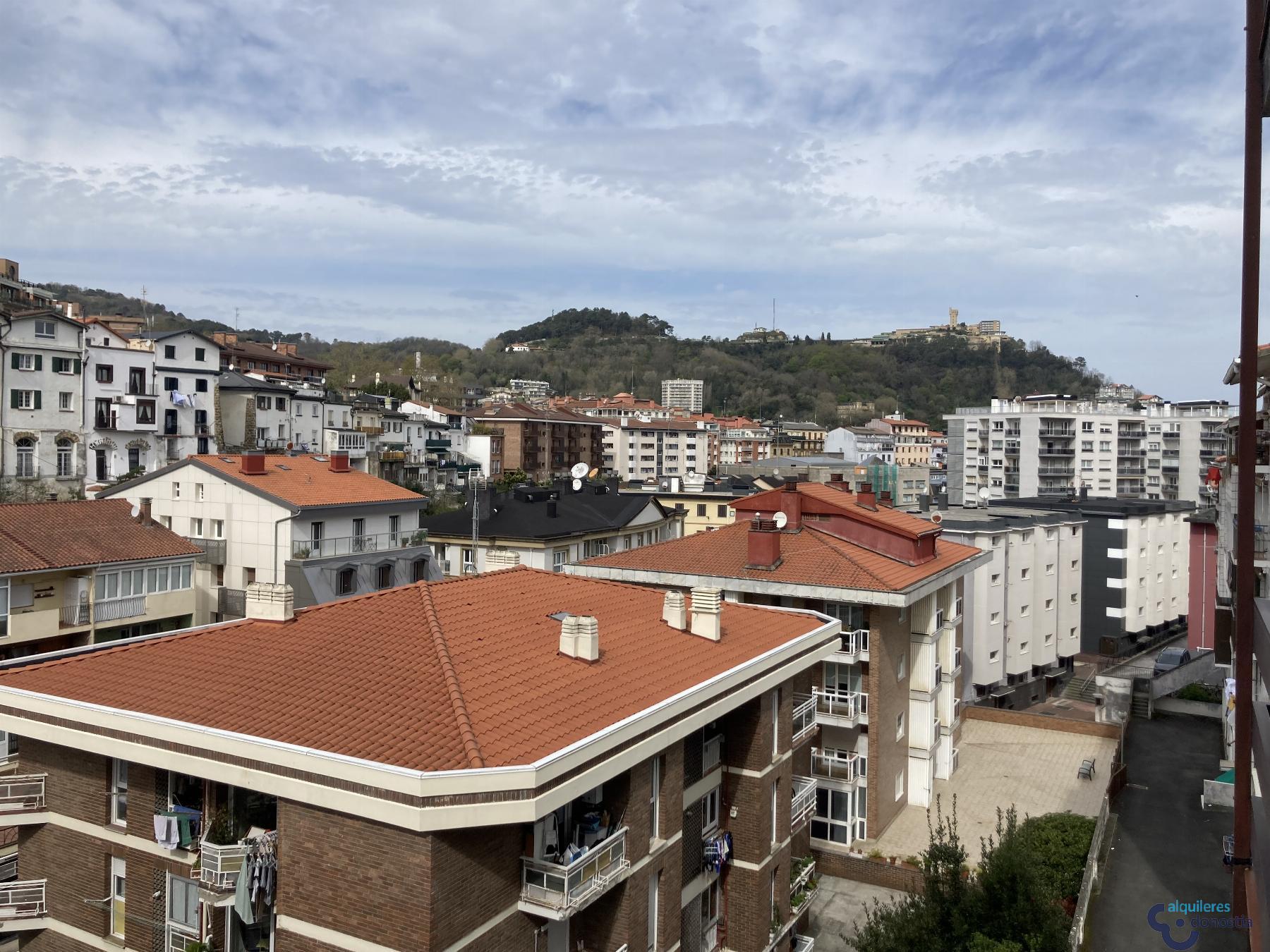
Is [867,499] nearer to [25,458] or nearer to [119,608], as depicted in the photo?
[119,608]

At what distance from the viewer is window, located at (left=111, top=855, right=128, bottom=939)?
13.8 metres

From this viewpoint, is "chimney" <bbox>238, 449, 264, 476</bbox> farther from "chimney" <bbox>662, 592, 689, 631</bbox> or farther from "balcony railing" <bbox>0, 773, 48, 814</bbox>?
"chimney" <bbox>662, 592, 689, 631</bbox>

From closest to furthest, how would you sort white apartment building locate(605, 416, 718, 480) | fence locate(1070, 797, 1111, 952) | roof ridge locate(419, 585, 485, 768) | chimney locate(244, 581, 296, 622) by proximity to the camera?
roof ridge locate(419, 585, 485, 768) < chimney locate(244, 581, 296, 622) < fence locate(1070, 797, 1111, 952) < white apartment building locate(605, 416, 718, 480)

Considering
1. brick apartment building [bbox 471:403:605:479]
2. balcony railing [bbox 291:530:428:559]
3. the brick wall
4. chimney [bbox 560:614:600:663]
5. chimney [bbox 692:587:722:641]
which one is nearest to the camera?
the brick wall

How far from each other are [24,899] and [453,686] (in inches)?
312

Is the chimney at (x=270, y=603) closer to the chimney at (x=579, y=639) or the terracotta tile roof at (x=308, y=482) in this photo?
the chimney at (x=579, y=639)

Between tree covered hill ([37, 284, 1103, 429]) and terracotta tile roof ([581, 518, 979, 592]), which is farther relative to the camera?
tree covered hill ([37, 284, 1103, 429])

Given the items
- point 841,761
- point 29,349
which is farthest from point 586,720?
point 29,349

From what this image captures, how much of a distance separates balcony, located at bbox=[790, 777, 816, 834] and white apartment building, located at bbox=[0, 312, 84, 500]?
41.2 m

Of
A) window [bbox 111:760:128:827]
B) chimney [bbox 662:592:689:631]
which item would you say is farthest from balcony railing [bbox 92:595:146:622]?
chimney [bbox 662:592:689:631]

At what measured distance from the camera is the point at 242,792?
1289 centimetres

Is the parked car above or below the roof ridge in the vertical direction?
below

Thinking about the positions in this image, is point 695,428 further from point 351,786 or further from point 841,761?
point 351,786

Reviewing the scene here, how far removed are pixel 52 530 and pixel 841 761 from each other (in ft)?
78.8
